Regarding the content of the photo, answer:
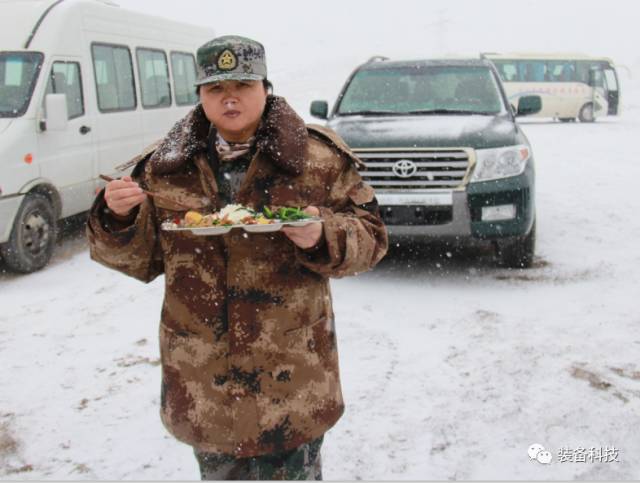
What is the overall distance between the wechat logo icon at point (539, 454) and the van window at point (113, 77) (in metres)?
6.87

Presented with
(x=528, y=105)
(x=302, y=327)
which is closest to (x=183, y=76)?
(x=528, y=105)

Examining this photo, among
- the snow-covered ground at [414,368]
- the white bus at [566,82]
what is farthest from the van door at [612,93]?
the snow-covered ground at [414,368]

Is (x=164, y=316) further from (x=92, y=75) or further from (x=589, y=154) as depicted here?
(x=589, y=154)

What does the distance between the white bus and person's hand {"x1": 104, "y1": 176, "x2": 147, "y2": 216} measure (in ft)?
95.1

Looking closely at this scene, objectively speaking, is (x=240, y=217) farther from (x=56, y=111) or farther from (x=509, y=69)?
(x=509, y=69)

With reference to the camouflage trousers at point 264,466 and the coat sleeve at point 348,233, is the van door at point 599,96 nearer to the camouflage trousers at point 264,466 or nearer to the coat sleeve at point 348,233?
the coat sleeve at point 348,233

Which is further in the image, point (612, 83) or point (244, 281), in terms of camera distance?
point (612, 83)

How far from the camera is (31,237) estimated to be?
7289 millimetres

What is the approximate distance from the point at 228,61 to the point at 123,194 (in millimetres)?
497

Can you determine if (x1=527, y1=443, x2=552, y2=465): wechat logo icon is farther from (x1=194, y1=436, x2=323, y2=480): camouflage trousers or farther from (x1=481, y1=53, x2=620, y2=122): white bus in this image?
(x1=481, y1=53, x2=620, y2=122): white bus

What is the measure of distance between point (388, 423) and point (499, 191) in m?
3.02

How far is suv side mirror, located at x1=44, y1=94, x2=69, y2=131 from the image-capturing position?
23.6 feet

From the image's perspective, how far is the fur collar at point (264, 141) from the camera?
216 cm

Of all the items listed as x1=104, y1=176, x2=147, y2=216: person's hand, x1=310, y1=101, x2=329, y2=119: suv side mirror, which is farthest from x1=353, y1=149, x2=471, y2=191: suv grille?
x1=104, y1=176, x2=147, y2=216: person's hand
